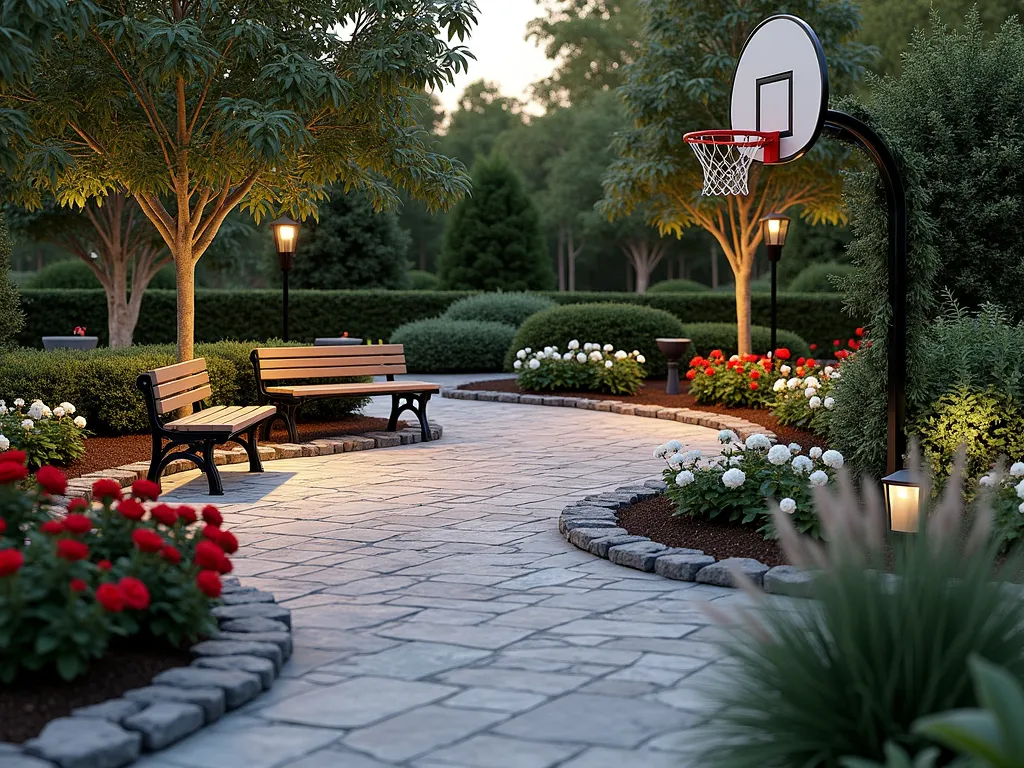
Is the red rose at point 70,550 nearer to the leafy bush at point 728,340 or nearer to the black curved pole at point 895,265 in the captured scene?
the black curved pole at point 895,265

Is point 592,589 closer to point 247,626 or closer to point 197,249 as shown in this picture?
point 247,626

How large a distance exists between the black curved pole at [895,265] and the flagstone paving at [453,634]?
5.87ft

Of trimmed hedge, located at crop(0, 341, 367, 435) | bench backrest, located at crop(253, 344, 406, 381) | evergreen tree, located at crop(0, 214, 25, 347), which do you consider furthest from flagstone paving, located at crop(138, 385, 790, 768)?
evergreen tree, located at crop(0, 214, 25, 347)

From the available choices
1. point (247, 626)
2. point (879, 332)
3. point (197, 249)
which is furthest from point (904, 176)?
point (197, 249)

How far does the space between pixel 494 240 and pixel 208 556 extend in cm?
2715

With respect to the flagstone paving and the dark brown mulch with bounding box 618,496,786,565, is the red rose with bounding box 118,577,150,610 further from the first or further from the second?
the dark brown mulch with bounding box 618,496,786,565

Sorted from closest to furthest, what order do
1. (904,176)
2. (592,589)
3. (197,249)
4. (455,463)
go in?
(592,589) < (904,176) < (455,463) < (197,249)

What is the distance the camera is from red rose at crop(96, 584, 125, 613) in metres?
3.25

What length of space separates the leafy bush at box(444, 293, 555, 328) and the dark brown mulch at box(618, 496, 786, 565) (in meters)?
14.1

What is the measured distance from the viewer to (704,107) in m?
14.9

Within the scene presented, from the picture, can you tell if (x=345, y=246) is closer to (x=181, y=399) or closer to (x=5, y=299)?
(x=5, y=299)

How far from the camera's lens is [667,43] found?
50.2 feet

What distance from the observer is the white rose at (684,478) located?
239 inches

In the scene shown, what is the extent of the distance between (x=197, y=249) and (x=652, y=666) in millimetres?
7450
